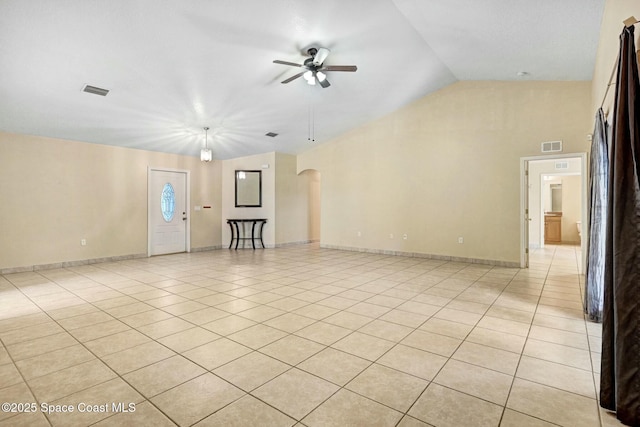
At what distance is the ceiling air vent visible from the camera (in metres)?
5.67

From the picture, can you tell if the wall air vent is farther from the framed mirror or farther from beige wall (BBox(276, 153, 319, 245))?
beige wall (BBox(276, 153, 319, 245))

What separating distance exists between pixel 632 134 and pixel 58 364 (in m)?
4.07

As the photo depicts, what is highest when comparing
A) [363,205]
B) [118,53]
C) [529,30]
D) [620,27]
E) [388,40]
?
[388,40]

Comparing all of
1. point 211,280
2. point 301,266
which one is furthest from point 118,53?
point 301,266

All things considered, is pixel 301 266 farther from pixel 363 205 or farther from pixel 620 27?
pixel 620 27

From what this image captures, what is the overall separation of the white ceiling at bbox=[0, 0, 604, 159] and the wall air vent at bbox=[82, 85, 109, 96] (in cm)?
9

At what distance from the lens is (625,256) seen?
1718 mm

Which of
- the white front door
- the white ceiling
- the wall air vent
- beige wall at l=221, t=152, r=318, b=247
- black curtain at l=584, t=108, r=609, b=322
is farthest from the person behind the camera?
beige wall at l=221, t=152, r=318, b=247

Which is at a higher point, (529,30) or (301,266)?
(529,30)

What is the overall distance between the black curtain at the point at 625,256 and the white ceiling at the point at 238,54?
2.40 m

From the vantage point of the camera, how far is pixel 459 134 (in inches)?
265

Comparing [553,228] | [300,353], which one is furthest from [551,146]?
[553,228]

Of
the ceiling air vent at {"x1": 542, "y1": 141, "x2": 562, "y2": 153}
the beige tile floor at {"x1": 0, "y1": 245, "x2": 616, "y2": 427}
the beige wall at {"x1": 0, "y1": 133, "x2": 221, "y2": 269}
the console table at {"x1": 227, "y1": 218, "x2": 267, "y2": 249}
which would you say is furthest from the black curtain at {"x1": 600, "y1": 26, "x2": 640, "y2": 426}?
the beige wall at {"x1": 0, "y1": 133, "x2": 221, "y2": 269}

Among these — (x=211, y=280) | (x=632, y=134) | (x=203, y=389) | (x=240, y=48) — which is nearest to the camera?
(x=632, y=134)
